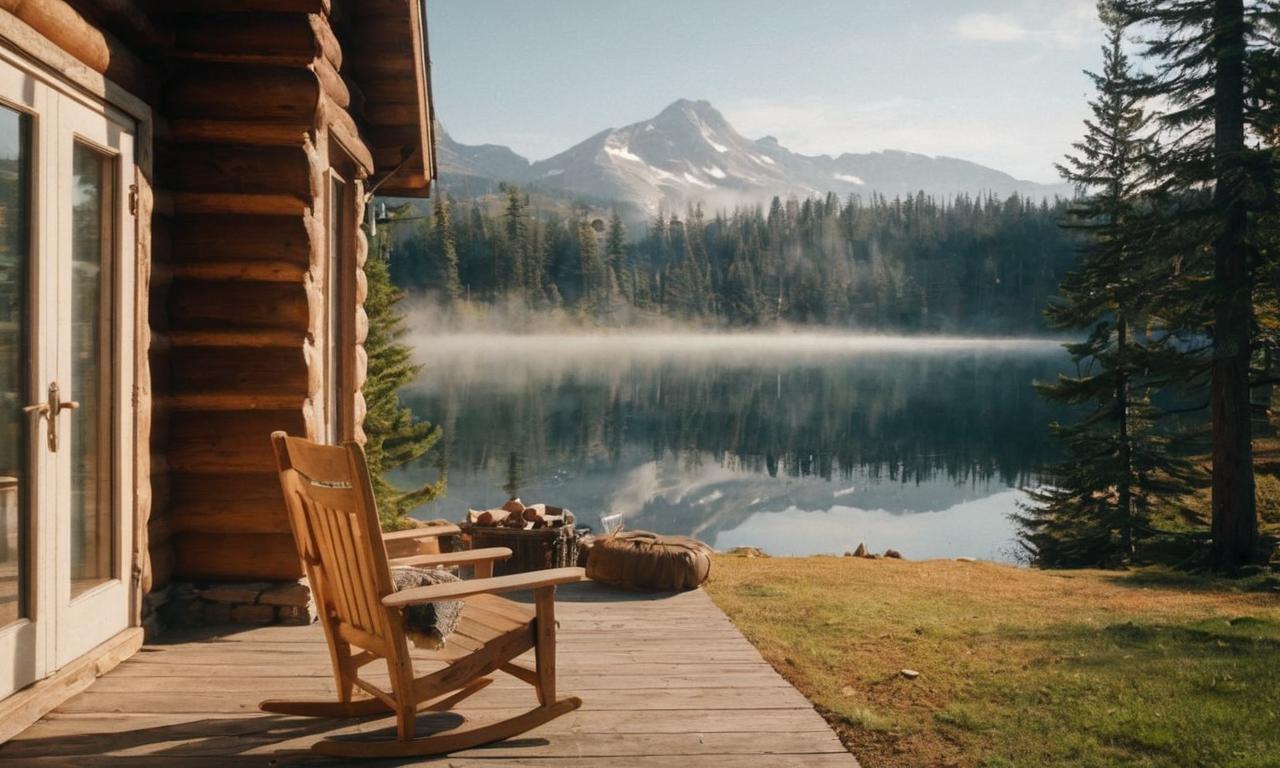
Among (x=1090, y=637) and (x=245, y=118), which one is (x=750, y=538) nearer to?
(x=1090, y=637)

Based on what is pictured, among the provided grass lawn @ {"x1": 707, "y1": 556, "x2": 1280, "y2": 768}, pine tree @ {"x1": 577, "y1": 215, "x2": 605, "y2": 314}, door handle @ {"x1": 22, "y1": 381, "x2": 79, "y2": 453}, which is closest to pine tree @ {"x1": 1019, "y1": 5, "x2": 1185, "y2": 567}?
grass lawn @ {"x1": 707, "y1": 556, "x2": 1280, "y2": 768}

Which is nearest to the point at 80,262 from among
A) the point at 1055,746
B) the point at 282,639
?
the point at 282,639

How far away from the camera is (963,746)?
4.19 metres

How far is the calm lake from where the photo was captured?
1292 inches

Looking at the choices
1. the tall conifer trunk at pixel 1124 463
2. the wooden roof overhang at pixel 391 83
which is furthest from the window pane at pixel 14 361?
the tall conifer trunk at pixel 1124 463

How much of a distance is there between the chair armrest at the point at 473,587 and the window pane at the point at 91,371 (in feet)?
6.13

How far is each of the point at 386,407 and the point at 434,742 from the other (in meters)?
17.0

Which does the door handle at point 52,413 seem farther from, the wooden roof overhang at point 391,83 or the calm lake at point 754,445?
the calm lake at point 754,445

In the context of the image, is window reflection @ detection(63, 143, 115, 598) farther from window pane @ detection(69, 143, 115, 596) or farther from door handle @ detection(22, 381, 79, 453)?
door handle @ detection(22, 381, 79, 453)

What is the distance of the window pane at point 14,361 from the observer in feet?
12.6

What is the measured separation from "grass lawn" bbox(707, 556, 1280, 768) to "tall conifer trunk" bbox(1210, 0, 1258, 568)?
518 cm

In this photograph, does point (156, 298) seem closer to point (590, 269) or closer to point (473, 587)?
point (473, 587)

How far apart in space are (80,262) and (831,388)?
76.7m

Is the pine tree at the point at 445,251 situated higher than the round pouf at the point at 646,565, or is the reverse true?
the pine tree at the point at 445,251
